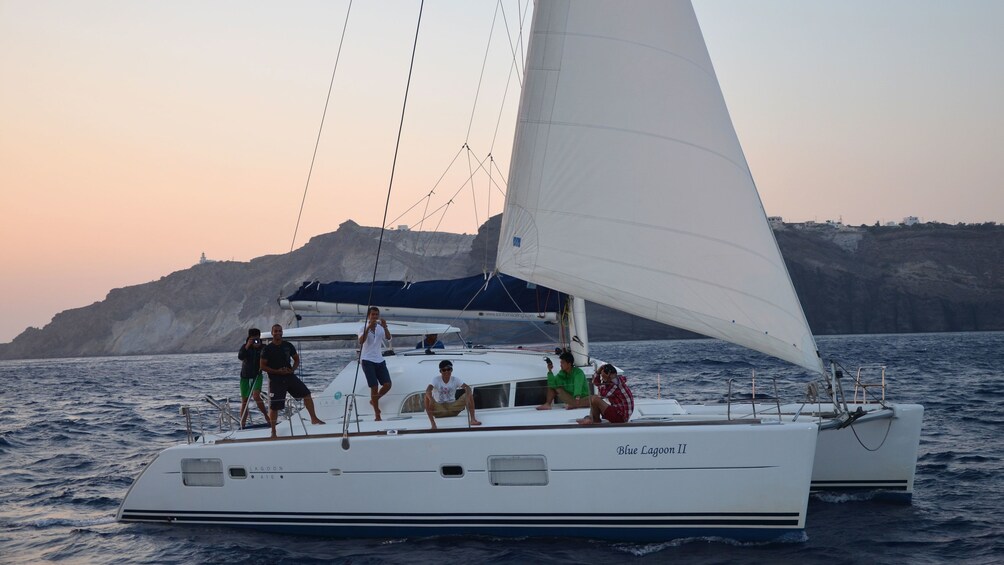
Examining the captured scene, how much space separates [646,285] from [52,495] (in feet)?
25.4

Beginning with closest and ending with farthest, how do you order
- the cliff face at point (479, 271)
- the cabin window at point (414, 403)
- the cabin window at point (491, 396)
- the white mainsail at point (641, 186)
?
1. the white mainsail at point (641, 186)
2. the cabin window at point (491, 396)
3. the cabin window at point (414, 403)
4. the cliff face at point (479, 271)

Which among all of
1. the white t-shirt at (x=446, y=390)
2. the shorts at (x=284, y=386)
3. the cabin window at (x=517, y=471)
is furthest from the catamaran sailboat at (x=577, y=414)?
the shorts at (x=284, y=386)

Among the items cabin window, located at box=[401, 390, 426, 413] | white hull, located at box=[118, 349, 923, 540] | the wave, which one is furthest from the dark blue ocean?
cabin window, located at box=[401, 390, 426, 413]

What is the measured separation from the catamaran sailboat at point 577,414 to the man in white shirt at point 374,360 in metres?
0.17

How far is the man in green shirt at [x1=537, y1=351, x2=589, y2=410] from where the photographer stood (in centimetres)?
902

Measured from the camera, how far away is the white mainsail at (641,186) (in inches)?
326

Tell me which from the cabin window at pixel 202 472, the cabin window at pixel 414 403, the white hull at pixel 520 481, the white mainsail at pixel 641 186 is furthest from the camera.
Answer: the cabin window at pixel 414 403

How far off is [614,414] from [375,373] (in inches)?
103

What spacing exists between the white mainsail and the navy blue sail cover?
50.9 inches

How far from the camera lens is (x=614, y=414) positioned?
8.14m

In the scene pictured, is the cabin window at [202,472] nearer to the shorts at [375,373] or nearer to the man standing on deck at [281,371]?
the man standing on deck at [281,371]

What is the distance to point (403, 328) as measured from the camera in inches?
424

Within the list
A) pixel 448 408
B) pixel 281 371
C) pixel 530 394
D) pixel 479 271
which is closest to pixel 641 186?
pixel 530 394

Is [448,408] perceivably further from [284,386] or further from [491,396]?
[284,386]
